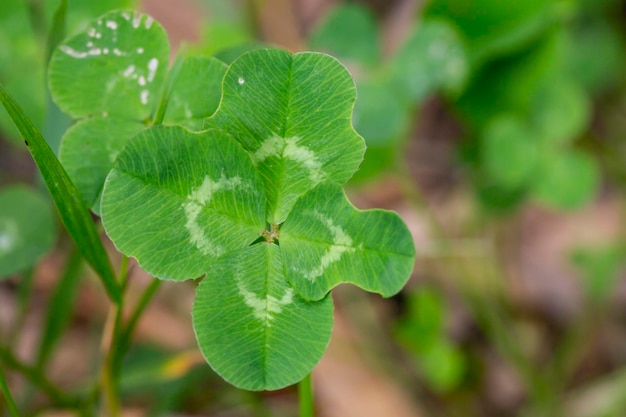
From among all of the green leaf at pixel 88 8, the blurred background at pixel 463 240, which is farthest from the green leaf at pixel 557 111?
the green leaf at pixel 88 8

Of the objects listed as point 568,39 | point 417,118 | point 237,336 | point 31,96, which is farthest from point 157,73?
point 568,39

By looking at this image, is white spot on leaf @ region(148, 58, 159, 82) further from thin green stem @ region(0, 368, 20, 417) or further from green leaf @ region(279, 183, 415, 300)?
thin green stem @ region(0, 368, 20, 417)

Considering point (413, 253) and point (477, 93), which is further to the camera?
point (477, 93)

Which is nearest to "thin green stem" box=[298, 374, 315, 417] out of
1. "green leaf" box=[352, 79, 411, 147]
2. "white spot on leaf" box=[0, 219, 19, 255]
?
"white spot on leaf" box=[0, 219, 19, 255]

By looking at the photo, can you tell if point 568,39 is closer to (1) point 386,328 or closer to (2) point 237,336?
(1) point 386,328

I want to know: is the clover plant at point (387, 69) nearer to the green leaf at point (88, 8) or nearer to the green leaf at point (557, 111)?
the green leaf at point (557, 111)

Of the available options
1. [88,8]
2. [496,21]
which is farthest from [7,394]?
[496,21]

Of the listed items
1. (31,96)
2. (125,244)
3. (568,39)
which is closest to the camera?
(125,244)
